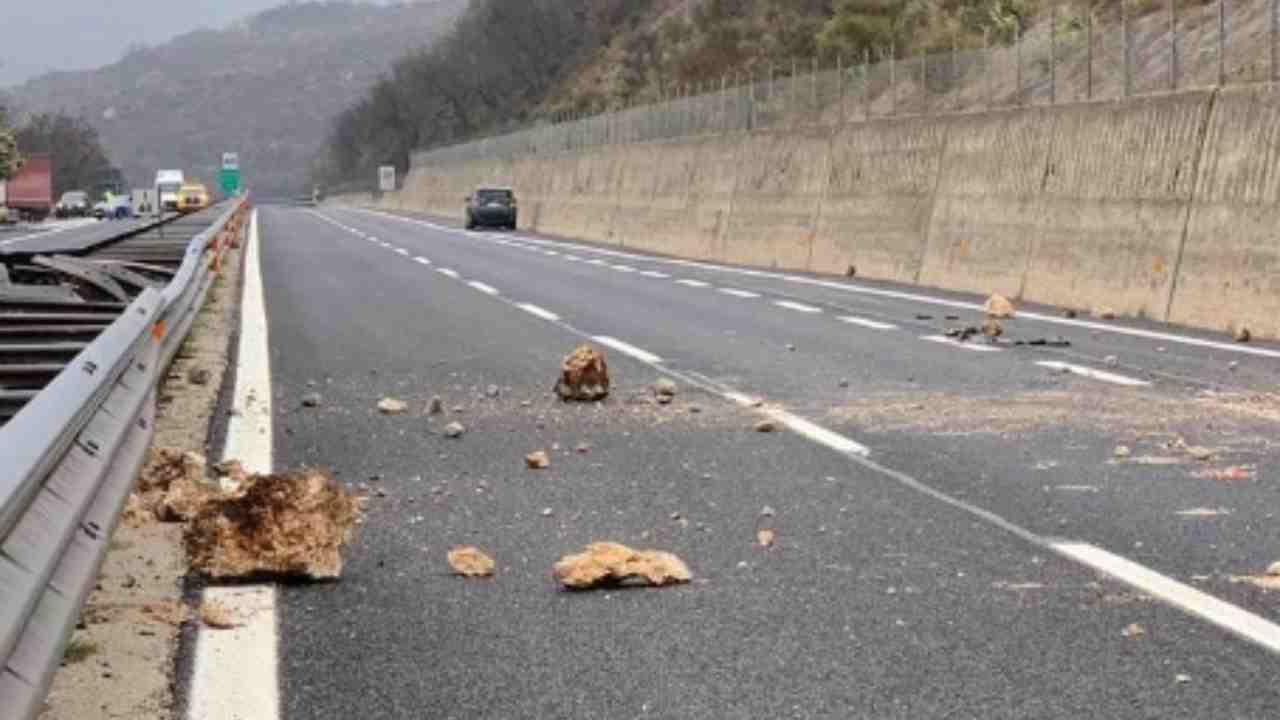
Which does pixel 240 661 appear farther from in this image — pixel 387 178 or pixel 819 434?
pixel 387 178

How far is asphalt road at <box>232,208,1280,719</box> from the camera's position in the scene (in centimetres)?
470

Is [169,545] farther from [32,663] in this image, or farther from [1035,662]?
[1035,662]

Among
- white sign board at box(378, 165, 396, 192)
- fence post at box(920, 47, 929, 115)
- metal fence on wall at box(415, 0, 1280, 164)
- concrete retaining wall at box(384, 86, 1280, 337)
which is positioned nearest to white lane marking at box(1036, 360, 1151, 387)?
concrete retaining wall at box(384, 86, 1280, 337)

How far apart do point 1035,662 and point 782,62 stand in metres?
65.6

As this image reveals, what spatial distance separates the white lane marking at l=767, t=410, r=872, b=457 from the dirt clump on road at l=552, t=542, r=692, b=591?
8.99 ft

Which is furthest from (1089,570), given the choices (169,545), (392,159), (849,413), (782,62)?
(392,159)

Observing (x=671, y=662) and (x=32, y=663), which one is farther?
(x=671, y=662)

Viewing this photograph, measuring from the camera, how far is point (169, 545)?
6410 mm

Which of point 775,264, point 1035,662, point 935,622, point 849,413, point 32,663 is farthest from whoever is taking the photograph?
point 775,264

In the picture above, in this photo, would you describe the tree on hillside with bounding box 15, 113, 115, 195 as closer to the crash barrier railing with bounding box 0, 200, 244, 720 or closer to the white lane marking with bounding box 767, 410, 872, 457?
the white lane marking with bounding box 767, 410, 872, 457

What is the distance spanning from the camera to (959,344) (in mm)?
14562

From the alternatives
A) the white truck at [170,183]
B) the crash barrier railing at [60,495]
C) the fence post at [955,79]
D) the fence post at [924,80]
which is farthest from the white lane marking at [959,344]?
the white truck at [170,183]

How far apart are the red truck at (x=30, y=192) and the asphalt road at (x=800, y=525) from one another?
225 feet

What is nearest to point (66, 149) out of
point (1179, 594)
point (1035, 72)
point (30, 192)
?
point (30, 192)
